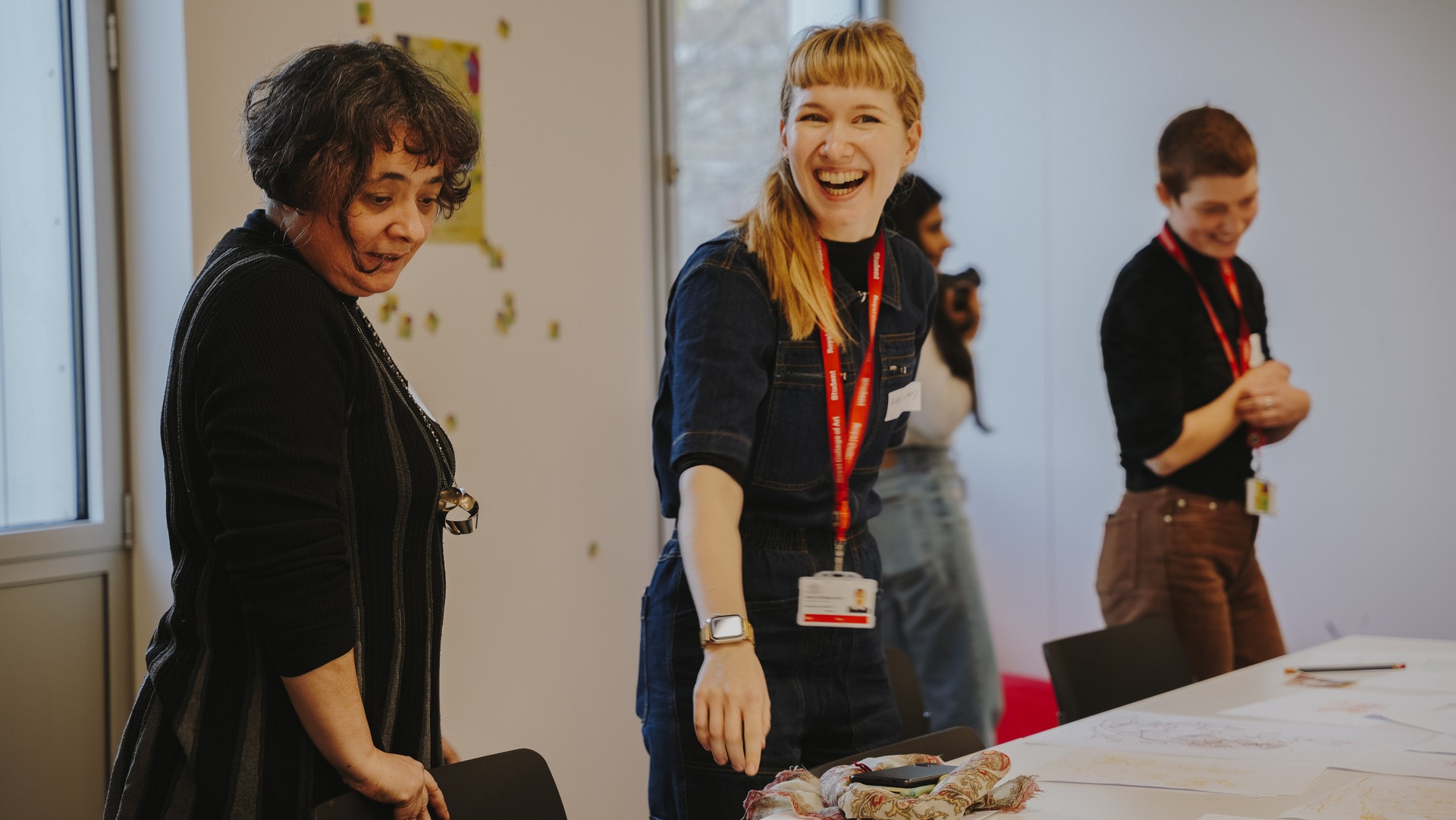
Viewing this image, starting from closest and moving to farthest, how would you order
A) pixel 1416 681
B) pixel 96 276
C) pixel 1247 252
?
pixel 1416 681
pixel 96 276
pixel 1247 252

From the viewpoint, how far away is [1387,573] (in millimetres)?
3529

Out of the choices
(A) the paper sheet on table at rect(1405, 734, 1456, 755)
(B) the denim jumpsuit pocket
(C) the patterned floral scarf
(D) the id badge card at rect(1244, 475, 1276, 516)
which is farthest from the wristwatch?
(D) the id badge card at rect(1244, 475, 1276, 516)

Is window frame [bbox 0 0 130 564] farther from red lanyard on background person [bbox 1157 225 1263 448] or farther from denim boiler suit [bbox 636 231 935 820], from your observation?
red lanyard on background person [bbox 1157 225 1263 448]

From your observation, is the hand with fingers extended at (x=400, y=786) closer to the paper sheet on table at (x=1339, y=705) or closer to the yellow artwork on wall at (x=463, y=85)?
the paper sheet on table at (x=1339, y=705)

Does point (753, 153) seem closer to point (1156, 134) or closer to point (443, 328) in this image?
point (1156, 134)

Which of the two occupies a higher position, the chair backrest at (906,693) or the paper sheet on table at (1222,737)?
the paper sheet on table at (1222,737)

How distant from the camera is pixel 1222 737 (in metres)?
1.69

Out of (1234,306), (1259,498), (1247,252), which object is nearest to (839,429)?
(1259,498)

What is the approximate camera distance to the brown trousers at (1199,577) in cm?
288

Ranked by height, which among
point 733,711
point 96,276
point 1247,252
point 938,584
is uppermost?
point 1247,252

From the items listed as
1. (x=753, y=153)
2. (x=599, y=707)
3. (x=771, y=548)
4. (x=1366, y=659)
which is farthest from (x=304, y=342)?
(x=753, y=153)

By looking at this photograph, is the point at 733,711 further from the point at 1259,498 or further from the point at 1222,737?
the point at 1259,498

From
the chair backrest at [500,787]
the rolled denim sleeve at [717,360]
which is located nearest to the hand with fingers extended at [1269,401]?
the rolled denim sleeve at [717,360]

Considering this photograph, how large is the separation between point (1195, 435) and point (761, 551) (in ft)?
5.15
